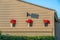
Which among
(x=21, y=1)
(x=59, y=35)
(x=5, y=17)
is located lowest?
(x=59, y=35)

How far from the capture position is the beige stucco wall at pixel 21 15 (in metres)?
20.8

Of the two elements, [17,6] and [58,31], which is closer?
[17,6]

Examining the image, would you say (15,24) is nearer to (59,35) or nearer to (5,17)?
(5,17)

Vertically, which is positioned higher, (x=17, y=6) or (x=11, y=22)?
(x=17, y=6)

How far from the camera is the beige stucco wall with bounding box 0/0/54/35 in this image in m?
20.8

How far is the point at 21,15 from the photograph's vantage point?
21250 millimetres

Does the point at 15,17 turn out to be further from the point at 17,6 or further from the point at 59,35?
the point at 59,35

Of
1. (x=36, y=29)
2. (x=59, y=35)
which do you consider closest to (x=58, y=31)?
(x=59, y=35)

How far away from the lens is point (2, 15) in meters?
21.6

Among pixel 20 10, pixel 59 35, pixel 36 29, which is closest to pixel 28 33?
pixel 36 29

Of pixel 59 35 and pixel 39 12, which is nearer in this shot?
pixel 39 12

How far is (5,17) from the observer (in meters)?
21.6

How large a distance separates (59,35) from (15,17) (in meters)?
5.60

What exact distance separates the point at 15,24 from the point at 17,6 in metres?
1.50
